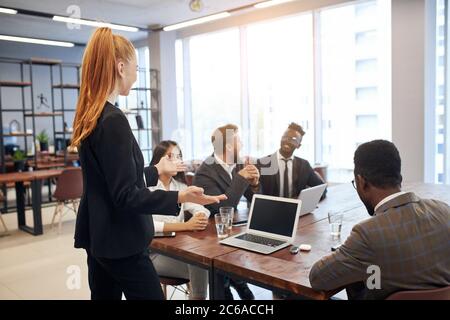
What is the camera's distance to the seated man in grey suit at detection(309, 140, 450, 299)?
1280mm

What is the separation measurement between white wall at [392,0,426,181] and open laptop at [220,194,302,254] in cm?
340

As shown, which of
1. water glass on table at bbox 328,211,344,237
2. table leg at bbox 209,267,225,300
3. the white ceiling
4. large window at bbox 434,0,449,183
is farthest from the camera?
the white ceiling

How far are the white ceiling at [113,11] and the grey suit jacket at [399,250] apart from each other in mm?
5052

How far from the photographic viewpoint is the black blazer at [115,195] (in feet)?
4.13

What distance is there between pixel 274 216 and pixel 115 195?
38.8 inches

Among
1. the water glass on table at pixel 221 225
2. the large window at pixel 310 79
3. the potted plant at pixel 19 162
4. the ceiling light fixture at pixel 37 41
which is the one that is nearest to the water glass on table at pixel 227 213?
the water glass on table at pixel 221 225

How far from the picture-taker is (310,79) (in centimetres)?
617

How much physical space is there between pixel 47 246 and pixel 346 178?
4.16 m

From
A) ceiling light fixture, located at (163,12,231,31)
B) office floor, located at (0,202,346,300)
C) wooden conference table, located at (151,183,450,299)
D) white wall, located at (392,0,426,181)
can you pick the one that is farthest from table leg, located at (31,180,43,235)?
white wall, located at (392,0,426,181)

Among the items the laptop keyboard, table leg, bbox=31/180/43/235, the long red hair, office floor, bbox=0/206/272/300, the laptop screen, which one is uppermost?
the long red hair

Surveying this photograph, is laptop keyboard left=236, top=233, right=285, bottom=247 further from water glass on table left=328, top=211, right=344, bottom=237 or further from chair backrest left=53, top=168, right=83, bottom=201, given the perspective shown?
chair backrest left=53, top=168, right=83, bottom=201

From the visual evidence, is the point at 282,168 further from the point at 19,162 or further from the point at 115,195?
the point at 19,162

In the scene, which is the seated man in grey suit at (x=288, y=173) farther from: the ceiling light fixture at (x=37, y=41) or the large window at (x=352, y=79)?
the ceiling light fixture at (x=37, y=41)
